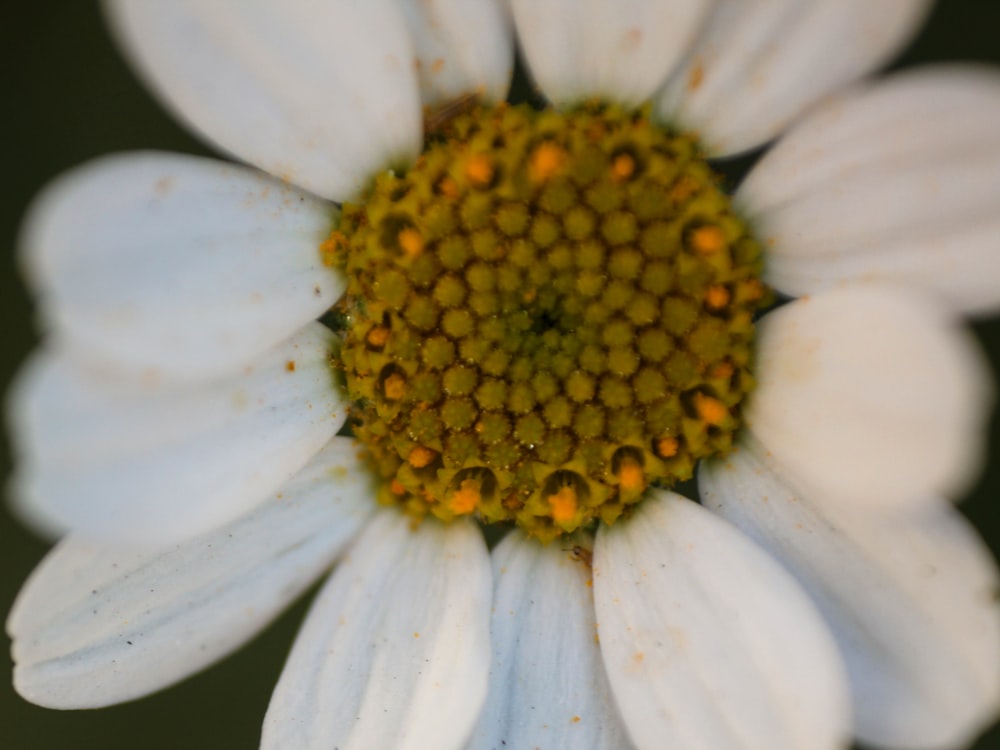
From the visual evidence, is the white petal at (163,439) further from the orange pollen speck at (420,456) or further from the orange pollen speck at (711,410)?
the orange pollen speck at (711,410)

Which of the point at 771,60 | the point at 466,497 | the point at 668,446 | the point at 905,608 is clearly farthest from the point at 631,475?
the point at 771,60

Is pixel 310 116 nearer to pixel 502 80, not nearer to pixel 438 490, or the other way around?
pixel 502 80

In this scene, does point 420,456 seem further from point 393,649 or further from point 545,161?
point 545,161

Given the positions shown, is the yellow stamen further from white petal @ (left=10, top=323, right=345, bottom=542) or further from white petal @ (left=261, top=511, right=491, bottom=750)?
white petal @ (left=261, top=511, right=491, bottom=750)

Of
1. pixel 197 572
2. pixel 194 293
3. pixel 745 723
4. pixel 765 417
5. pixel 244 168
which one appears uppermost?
pixel 244 168

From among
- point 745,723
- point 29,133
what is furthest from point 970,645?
point 29,133

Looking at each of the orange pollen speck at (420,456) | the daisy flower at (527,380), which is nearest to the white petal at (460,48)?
the daisy flower at (527,380)

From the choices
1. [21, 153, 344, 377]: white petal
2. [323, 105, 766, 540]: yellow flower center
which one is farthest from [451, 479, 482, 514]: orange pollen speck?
[21, 153, 344, 377]: white petal
